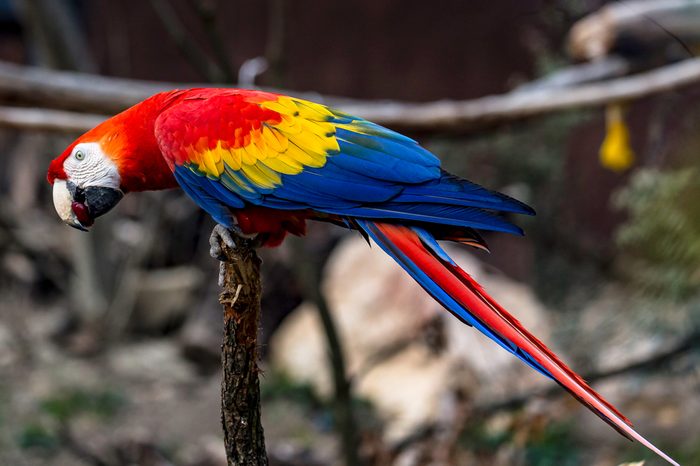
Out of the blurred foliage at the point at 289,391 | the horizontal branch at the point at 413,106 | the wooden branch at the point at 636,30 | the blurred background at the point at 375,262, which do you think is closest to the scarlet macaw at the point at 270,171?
the blurred background at the point at 375,262

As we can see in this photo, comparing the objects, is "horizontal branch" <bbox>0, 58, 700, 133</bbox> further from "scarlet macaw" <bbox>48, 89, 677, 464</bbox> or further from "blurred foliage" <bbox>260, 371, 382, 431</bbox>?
"blurred foliage" <bbox>260, 371, 382, 431</bbox>

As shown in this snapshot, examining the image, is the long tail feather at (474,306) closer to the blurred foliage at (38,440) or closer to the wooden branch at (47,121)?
the wooden branch at (47,121)

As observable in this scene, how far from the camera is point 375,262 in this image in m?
3.12

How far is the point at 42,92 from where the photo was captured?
1.60m

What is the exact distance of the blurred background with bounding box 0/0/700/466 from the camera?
5.89 feet

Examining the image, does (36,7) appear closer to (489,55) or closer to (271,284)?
(271,284)

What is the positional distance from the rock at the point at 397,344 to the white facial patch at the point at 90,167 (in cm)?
143

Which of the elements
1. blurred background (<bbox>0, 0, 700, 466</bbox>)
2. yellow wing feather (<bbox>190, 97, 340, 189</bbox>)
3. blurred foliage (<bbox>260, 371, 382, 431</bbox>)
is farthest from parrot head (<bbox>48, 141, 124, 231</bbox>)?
blurred foliage (<bbox>260, 371, 382, 431</bbox>)

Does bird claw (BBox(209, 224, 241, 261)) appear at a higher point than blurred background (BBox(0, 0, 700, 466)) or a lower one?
lower

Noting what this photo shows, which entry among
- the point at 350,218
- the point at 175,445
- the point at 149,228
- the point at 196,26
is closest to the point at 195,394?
the point at 175,445

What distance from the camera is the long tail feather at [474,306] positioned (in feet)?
2.07

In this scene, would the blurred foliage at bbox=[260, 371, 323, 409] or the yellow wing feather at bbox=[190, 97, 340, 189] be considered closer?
the yellow wing feather at bbox=[190, 97, 340, 189]

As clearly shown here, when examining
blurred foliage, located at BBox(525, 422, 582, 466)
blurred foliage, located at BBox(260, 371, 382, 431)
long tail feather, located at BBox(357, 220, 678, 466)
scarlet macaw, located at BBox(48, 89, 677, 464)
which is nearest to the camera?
long tail feather, located at BBox(357, 220, 678, 466)

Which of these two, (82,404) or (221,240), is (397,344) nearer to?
(82,404)
